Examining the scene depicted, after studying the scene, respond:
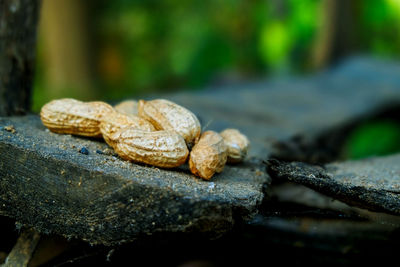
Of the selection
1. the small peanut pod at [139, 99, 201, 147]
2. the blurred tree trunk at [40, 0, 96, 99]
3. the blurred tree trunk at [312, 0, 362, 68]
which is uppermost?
the blurred tree trunk at [312, 0, 362, 68]

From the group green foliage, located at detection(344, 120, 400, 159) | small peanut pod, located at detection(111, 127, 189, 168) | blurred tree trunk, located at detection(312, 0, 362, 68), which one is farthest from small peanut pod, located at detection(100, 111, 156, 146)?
blurred tree trunk, located at detection(312, 0, 362, 68)

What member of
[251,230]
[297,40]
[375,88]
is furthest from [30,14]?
[297,40]

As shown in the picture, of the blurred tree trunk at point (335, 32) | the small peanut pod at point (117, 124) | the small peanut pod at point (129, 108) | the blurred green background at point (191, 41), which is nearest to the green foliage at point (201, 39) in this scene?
the blurred green background at point (191, 41)

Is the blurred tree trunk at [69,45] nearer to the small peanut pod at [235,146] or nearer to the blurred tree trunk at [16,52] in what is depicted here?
the blurred tree trunk at [16,52]

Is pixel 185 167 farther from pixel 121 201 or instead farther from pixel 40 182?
pixel 40 182

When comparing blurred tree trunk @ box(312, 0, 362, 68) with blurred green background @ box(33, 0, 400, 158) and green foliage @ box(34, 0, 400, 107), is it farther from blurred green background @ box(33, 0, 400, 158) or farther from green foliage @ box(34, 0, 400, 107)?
green foliage @ box(34, 0, 400, 107)
